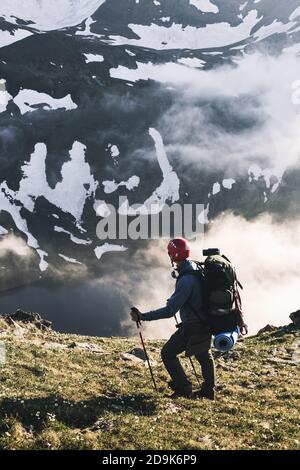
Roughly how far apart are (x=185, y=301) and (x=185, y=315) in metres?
0.52

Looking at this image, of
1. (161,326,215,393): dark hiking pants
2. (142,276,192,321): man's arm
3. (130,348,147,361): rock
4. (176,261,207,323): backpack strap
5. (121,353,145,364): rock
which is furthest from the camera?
(130,348,147,361): rock

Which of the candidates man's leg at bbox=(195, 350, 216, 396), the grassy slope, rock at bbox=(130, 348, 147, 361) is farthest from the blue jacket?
rock at bbox=(130, 348, 147, 361)

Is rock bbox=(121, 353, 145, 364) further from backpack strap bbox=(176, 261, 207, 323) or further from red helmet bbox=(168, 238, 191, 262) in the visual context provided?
red helmet bbox=(168, 238, 191, 262)

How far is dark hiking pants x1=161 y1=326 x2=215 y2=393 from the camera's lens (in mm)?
14117

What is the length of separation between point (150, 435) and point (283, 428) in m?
3.75

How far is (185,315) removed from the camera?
45.6 ft

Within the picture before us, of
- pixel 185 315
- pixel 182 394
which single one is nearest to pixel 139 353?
pixel 182 394

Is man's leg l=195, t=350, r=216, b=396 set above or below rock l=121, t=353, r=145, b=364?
below

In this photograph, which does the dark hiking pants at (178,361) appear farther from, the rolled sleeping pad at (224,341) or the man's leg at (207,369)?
the rolled sleeping pad at (224,341)

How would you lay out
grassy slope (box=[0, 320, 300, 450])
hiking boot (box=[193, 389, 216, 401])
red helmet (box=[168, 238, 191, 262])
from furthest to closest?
hiking boot (box=[193, 389, 216, 401]) → red helmet (box=[168, 238, 191, 262]) → grassy slope (box=[0, 320, 300, 450])

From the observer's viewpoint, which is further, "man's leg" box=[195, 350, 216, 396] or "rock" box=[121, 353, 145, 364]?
"rock" box=[121, 353, 145, 364]

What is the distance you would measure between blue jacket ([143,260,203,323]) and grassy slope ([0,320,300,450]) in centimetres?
262

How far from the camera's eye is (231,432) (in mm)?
12164
